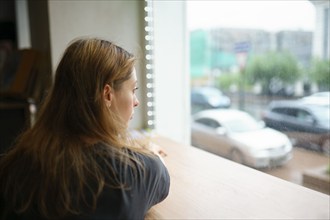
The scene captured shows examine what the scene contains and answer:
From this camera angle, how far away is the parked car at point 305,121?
3.60 feet

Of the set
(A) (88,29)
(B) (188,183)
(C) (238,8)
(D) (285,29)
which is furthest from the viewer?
(A) (88,29)

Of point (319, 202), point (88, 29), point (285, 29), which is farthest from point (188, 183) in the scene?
point (88, 29)

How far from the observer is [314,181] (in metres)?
1.13

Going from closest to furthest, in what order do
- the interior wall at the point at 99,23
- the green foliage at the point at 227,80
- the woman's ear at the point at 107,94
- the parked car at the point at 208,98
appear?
the woman's ear at the point at 107,94 → the green foliage at the point at 227,80 → the parked car at the point at 208,98 → the interior wall at the point at 99,23

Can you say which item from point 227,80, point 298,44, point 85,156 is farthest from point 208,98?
point 85,156

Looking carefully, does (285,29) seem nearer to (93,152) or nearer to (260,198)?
(260,198)

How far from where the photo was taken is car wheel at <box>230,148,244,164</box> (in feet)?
4.81

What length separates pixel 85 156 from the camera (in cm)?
73

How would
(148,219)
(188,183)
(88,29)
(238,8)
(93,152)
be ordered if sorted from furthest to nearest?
(88,29) < (238,8) < (188,183) < (148,219) < (93,152)

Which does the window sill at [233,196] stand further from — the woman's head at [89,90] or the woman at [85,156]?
the woman's head at [89,90]

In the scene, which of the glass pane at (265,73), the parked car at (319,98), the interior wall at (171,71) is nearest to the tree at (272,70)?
the glass pane at (265,73)

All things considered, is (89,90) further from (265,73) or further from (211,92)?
(211,92)

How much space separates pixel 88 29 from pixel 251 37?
940 mm

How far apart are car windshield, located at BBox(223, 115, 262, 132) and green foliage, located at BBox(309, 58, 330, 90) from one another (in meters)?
0.35
